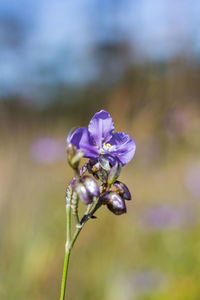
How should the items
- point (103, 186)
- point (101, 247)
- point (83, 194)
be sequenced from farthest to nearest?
point (101, 247), point (103, 186), point (83, 194)

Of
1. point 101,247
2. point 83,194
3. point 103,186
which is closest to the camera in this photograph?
point 83,194

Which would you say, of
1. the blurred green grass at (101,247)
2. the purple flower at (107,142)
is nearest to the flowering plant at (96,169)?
the purple flower at (107,142)

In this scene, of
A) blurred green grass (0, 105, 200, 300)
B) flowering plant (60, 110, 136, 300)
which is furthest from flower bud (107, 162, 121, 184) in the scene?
blurred green grass (0, 105, 200, 300)

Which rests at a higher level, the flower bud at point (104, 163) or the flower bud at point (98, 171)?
the flower bud at point (104, 163)

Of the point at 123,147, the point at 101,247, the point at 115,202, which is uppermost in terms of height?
the point at 123,147

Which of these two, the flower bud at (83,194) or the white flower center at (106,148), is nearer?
the flower bud at (83,194)

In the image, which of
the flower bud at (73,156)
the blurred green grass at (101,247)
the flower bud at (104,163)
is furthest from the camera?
the blurred green grass at (101,247)

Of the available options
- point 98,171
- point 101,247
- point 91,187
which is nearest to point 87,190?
point 91,187

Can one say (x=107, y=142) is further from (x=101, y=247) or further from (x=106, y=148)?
(x=101, y=247)

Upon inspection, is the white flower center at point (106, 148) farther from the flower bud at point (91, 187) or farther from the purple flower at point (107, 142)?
the flower bud at point (91, 187)
